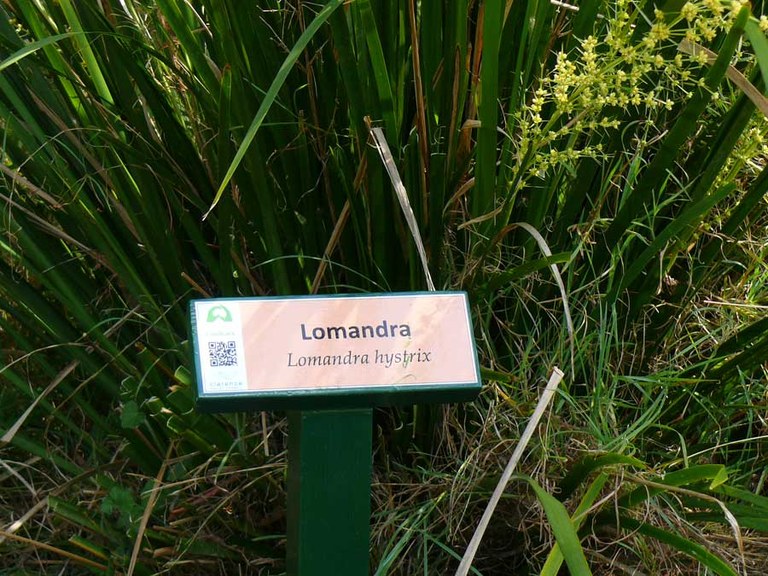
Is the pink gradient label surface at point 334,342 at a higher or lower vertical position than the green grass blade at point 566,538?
higher

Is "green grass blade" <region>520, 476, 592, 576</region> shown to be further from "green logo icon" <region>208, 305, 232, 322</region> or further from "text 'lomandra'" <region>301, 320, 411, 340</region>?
"green logo icon" <region>208, 305, 232, 322</region>

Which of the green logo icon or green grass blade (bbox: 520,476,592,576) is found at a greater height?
the green logo icon

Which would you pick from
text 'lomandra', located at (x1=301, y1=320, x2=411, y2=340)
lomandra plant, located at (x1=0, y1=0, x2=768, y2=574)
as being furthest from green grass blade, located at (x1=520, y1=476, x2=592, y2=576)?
text 'lomandra', located at (x1=301, y1=320, x2=411, y2=340)

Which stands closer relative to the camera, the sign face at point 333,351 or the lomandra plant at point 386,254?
the sign face at point 333,351

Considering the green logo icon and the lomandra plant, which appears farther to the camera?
the lomandra plant

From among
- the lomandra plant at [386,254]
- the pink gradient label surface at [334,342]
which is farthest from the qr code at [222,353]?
the lomandra plant at [386,254]

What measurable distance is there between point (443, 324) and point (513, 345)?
0.39m

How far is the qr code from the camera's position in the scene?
37.7 inches

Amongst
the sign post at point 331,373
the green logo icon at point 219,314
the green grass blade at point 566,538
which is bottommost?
the green grass blade at point 566,538

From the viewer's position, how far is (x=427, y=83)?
47.3 inches

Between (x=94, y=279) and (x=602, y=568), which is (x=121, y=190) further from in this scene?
(x=602, y=568)

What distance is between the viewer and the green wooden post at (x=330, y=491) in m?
1.02

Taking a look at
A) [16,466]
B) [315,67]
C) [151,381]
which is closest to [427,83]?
[315,67]

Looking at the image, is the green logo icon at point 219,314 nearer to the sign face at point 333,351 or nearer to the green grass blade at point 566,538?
the sign face at point 333,351
